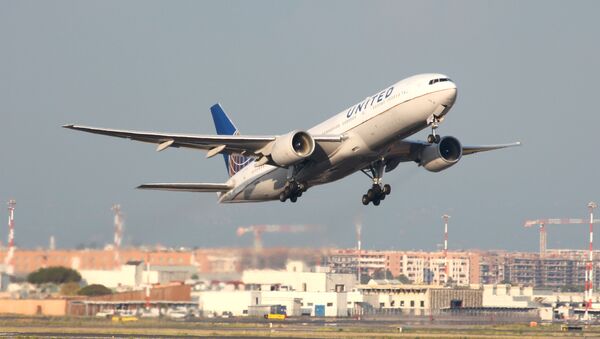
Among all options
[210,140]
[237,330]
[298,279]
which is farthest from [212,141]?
[298,279]

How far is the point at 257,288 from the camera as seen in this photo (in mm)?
71688

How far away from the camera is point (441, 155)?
182 ft

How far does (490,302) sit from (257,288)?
44320mm

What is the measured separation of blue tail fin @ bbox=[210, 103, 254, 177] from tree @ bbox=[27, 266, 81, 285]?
11.1 m

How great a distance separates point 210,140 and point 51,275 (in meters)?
14.0

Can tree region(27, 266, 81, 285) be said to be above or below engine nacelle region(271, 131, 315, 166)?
below

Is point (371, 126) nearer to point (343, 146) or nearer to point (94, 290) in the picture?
point (343, 146)

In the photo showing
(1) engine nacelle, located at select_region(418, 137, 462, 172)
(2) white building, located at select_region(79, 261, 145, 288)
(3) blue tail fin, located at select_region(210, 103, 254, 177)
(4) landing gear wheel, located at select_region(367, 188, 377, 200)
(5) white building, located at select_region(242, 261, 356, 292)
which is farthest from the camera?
(5) white building, located at select_region(242, 261, 356, 292)

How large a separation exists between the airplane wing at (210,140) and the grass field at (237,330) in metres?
11.0

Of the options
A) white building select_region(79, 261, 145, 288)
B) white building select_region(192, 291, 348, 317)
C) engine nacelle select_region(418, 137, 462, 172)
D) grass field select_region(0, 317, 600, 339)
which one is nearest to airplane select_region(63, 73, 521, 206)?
engine nacelle select_region(418, 137, 462, 172)

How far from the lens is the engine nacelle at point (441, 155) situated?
5556 cm

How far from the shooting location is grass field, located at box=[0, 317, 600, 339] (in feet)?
195

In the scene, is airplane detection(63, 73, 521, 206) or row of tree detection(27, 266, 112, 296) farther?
row of tree detection(27, 266, 112, 296)

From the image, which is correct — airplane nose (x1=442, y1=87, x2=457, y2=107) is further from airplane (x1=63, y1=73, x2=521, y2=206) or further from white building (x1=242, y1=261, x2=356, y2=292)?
white building (x1=242, y1=261, x2=356, y2=292)
